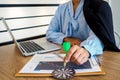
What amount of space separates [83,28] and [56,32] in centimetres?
22

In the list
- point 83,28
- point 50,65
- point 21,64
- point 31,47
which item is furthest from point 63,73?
point 83,28

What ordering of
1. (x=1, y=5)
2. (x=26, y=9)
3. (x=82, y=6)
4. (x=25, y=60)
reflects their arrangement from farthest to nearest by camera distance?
(x=26, y=9), (x=1, y=5), (x=82, y=6), (x=25, y=60)

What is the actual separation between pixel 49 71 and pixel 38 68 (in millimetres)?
57

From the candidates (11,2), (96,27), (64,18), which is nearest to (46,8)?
(11,2)

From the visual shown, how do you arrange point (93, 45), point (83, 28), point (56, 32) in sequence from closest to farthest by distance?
point (93, 45), point (83, 28), point (56, 32)

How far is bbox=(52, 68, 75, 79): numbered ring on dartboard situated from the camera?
2.00 ft

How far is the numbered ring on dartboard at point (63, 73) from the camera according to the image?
61 cm

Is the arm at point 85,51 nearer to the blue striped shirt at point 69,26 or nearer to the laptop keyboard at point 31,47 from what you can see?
the blue striped shirt at point 69,26

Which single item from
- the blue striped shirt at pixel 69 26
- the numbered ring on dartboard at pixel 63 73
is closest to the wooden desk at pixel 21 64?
the numbered ring on dartboard at pixel 63 73

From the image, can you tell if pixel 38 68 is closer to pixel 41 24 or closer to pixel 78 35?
pixel 78 35

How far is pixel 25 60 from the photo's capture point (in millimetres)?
810

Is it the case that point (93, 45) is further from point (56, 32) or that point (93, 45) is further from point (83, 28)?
point (56, 32)

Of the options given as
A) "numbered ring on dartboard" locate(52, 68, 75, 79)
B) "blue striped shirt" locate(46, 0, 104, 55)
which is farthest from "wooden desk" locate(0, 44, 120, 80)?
"blue striped shirt" locate(46, 0, 104, 55)

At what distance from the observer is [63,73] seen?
630 mm
